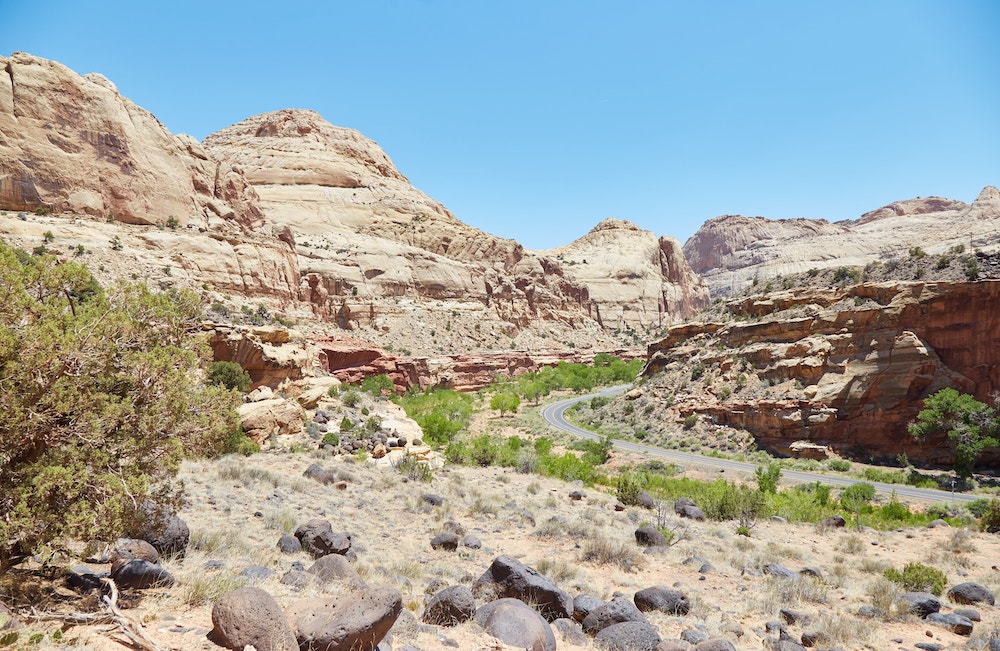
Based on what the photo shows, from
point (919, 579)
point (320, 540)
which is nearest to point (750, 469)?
point (919, 579)

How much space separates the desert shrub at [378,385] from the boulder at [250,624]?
4451 centimetres

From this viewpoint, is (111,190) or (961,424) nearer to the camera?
(961,424)

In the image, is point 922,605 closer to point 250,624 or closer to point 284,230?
point 250,624

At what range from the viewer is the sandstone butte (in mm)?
38719

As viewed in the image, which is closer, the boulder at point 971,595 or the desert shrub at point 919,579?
the boulder at point 971,595

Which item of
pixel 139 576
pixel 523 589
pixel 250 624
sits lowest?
pixel 523 589

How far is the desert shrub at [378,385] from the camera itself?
5052 cm

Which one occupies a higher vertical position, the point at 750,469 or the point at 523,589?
the point at 523,589

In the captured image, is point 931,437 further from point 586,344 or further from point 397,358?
point 586,344

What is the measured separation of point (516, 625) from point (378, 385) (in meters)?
46.7

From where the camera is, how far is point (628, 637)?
6.89 meters

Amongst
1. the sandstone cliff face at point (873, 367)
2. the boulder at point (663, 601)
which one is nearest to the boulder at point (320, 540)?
the boulder at point (663, 601)

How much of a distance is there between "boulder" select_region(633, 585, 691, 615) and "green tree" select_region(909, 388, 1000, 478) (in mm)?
29542

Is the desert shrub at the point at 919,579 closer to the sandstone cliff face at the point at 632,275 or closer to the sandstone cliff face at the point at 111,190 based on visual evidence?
the sandstone cliff face at the point at 111,190
